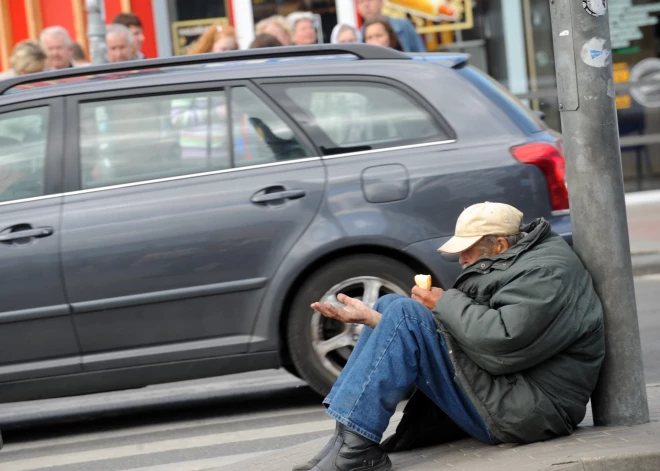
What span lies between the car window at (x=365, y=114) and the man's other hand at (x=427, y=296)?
75.3 inches

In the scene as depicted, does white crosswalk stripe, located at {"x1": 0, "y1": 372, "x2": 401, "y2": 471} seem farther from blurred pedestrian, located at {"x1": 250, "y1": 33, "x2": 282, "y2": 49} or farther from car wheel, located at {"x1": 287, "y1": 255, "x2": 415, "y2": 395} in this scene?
blurred pedestrian, located at {"x1": 250, "y1": 33, "x2": 282, "y2": 49}

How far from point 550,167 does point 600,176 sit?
6.00 ft

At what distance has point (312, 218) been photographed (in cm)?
576

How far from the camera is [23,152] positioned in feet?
19.2

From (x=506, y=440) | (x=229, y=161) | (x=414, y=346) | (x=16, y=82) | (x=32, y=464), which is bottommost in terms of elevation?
(x=32, y=464)

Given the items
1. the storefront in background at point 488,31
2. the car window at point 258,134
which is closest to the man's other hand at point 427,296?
the car window at point 258,134

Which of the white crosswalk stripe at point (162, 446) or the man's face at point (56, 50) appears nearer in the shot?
the white crosswalk stripe at point (162, 446)

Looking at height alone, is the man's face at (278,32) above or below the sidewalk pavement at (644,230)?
above

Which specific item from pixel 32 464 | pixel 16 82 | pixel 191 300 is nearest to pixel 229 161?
pixel 191 300

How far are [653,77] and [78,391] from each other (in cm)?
1036

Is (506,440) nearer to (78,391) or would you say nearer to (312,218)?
(312,218)

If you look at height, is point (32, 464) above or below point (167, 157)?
below

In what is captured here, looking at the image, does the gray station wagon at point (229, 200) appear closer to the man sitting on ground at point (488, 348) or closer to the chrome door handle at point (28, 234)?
the chrome door handle at point (28, 234)

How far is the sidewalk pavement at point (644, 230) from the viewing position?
988 cm
